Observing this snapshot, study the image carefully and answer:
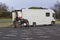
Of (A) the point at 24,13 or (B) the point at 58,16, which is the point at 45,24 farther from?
(B) the point at 58,16

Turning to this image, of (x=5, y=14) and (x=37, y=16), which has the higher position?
(x=37, y=16)

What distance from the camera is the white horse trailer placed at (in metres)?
34.1

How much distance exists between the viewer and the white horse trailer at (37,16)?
112 feet

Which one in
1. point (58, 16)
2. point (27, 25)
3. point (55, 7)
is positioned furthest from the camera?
point (55, 7)

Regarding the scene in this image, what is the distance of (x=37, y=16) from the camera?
1363 inches

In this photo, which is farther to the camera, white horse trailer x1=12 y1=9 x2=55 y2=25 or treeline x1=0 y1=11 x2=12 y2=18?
treeline x1=0 y1=11 x2=12 y2=18

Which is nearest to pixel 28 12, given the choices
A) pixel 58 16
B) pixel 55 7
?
pixel 58 16

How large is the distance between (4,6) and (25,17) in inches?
1992

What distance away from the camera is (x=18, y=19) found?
33.9m

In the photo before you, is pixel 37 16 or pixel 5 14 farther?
pixel 5 14

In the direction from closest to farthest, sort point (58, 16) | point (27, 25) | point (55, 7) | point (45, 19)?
point (27, 25), point (45, 19), point (58, 16), point (55, 7)

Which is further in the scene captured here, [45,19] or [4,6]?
[4,6]

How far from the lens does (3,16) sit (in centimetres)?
6800

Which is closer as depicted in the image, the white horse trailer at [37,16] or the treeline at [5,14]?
the white horse trailer at [37,16]
